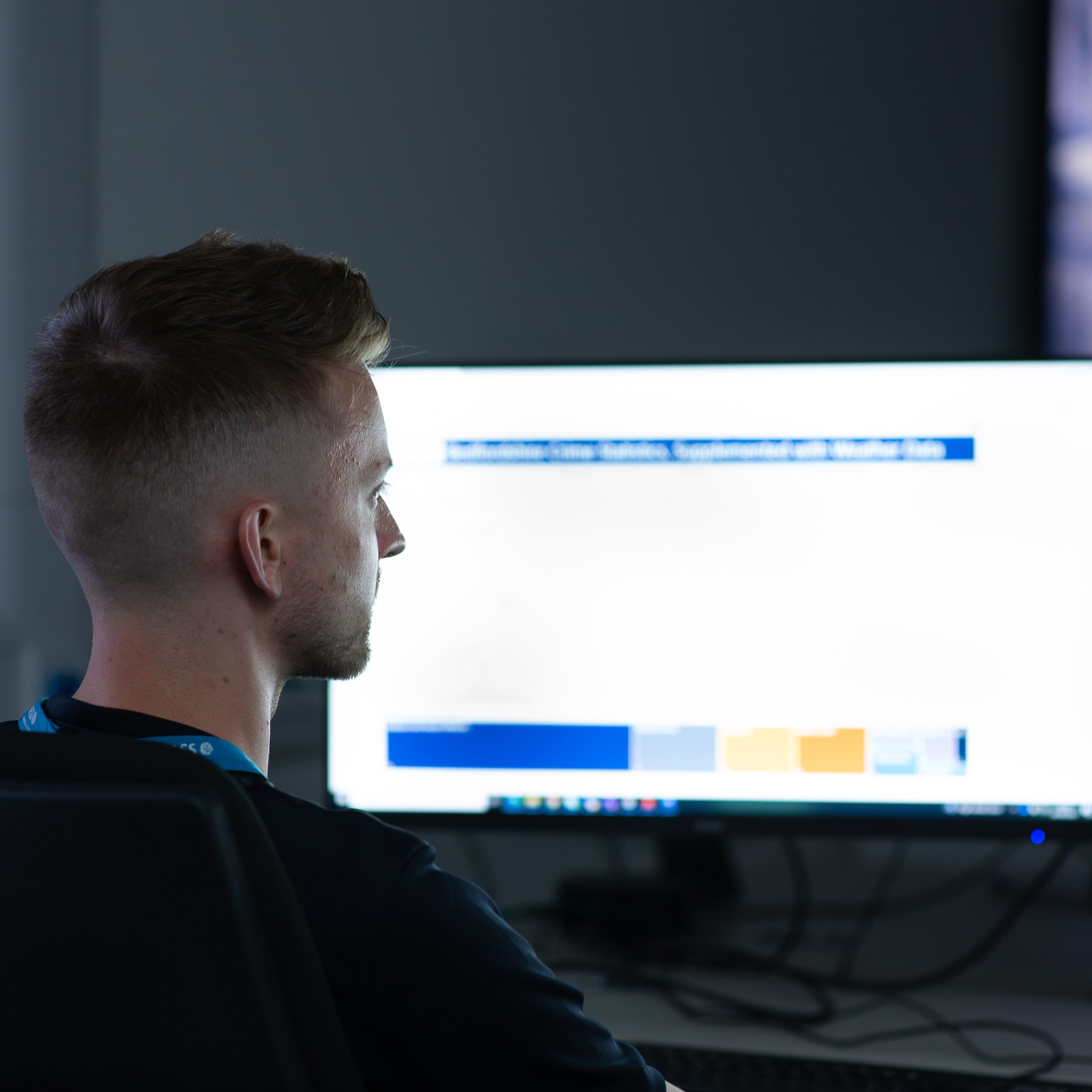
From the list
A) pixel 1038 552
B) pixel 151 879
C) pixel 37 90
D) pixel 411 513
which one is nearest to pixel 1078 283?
pixel 1038 552

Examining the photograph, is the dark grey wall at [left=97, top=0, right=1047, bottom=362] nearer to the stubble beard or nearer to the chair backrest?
the stubble beard

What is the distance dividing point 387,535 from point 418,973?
0.35 m

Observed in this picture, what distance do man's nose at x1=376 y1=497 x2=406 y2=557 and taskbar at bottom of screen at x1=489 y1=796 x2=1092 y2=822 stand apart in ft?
1.17

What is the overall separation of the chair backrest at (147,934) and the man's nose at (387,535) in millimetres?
343

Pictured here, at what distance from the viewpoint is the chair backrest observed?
428mm

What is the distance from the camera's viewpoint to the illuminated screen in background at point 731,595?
3.21ft

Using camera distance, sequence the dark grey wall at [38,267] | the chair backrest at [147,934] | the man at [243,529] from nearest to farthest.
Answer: the chair backrest at [147,934], the man at [243,529], the dark grey wall at [38,267]

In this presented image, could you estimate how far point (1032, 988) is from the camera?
39.0 inches

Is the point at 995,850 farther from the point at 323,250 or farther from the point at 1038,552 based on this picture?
the point at 323,250

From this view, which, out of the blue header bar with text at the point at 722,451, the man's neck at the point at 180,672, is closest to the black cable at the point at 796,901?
the blue header bar with text at the point at 722,451

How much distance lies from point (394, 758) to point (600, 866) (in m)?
0.35

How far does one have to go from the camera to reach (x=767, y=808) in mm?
1000

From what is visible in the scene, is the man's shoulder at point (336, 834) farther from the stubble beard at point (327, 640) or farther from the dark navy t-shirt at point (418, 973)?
the stubble beard at point (327, 640)

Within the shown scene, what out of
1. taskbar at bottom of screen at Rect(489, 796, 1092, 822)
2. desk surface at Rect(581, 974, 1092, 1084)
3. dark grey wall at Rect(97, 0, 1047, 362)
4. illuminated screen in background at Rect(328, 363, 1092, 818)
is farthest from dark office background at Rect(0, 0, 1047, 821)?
desk surface at Rect(581, 974, 1092, 1084)
